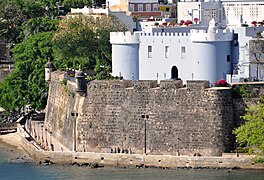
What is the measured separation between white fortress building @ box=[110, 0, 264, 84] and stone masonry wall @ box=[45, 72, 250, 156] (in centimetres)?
378

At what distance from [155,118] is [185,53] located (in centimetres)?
507

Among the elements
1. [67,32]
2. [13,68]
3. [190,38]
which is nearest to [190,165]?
[190,38]

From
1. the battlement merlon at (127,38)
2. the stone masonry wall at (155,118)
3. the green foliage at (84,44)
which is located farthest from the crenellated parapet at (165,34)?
the green foliage at (84,44)

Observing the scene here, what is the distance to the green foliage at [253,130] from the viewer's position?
6762 cm

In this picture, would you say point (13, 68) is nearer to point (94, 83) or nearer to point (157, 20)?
point (157, 20)

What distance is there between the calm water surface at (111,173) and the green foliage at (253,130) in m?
1.31

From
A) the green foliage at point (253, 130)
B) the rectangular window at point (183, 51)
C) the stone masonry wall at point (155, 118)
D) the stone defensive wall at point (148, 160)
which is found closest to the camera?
the green foliage at point (253, 130)

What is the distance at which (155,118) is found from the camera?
71.1 meters

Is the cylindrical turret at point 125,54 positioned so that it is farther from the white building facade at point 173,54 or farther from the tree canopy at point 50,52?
the tree canopy at point 50,52

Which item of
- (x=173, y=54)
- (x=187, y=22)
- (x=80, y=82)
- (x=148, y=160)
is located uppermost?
(x=187, y=22)

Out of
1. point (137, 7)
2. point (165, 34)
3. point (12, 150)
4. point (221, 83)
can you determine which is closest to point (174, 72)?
point (165, 34)

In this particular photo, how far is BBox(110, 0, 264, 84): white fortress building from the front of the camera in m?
74.1

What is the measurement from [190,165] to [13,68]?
30381 mm

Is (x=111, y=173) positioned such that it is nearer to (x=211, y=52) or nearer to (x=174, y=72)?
(x=211, y=52)
